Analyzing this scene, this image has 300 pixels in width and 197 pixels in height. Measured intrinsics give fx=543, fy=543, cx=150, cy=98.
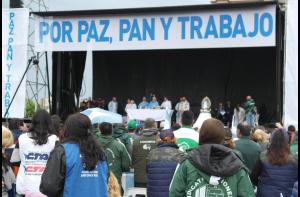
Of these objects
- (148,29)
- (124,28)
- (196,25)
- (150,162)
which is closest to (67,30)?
(124,28)

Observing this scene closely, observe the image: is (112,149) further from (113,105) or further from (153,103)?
(113,105)

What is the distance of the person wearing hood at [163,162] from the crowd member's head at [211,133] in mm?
1630

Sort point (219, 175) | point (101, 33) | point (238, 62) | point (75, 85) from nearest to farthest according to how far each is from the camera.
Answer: point (219, 175)
point (101, 33)
point (75, 85)
point (238, 62)

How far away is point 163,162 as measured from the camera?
519 centimetres

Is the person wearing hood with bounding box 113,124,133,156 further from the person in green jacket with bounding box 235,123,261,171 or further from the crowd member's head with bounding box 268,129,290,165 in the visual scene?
the crowd member's head with bounding box 268,129,290,165

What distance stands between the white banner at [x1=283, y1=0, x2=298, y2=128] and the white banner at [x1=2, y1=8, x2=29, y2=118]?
673 cm

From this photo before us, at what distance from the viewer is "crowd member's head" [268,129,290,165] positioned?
4.69 meters

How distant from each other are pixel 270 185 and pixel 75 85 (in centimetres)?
1730

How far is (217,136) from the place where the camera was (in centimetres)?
350

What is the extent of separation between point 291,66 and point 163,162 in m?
8.55

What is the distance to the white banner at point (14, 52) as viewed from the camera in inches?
567

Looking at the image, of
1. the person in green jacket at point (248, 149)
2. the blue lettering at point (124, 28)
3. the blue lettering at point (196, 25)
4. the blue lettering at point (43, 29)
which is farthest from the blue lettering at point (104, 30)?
the person in green jacket at point (248, 149)

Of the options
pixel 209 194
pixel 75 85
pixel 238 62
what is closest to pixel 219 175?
pixel 209 194

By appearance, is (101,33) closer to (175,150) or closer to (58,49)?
(58,49)
